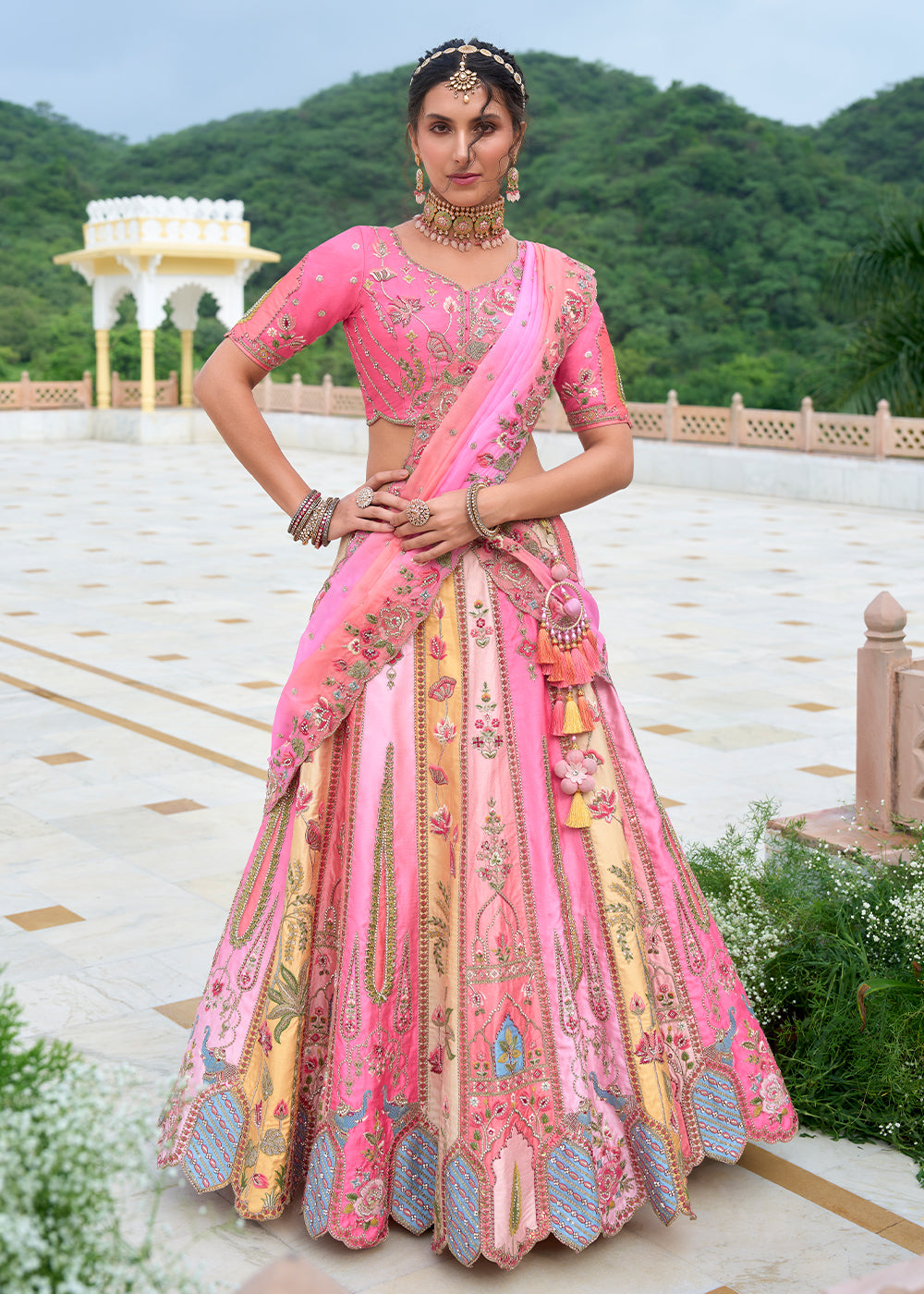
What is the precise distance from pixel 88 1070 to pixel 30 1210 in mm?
157

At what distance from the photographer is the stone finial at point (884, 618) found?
306 cm

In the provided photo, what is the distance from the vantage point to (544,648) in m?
1.96

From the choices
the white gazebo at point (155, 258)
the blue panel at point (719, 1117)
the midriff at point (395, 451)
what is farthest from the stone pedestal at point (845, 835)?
the white gazebo at point (155, 258)

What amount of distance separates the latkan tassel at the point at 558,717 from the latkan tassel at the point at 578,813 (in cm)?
8

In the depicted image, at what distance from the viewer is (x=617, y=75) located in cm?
3756

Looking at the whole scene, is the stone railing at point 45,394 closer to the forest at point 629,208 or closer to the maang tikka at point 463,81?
the forest at point 629,208

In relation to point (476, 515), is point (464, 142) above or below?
above

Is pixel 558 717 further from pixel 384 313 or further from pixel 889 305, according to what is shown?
pixel 889 305

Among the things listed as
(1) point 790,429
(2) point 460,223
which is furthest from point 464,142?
(1) point 790,429

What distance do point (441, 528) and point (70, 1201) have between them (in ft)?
3.59

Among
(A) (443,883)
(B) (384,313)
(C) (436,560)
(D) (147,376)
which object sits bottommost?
(A) (443,883)

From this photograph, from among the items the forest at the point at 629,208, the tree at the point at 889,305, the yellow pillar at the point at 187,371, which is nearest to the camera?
the tree at the point at 889,305


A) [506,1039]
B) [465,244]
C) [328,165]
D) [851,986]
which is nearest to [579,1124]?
[506,1039]

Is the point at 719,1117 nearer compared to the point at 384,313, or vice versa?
the point at 384,313
